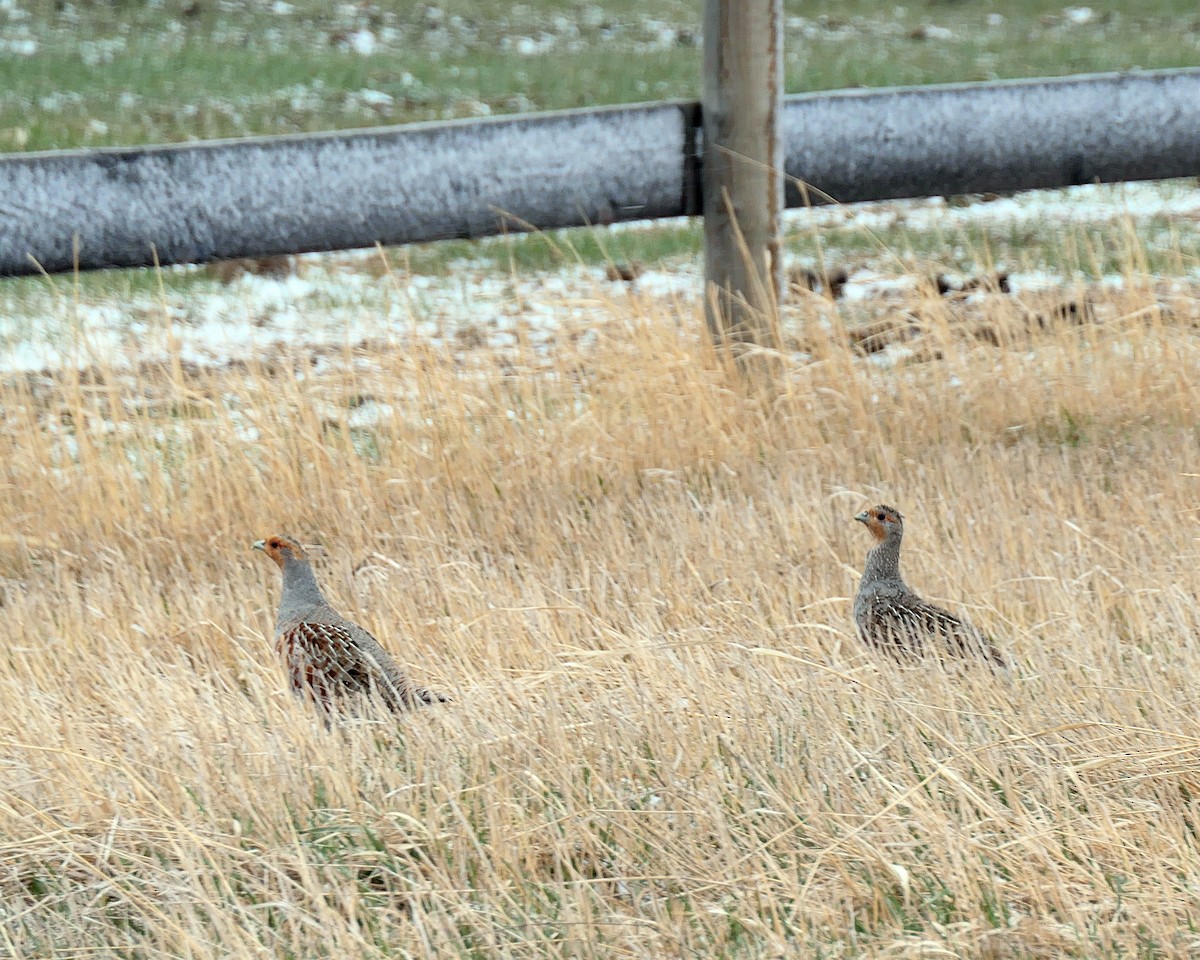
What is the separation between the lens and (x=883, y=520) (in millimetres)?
3574

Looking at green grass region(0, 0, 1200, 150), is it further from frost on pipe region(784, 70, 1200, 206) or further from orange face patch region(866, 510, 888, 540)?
orange face patch region(866, 510, 888, 540)

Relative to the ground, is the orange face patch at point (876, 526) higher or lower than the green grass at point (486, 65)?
Answer: lower

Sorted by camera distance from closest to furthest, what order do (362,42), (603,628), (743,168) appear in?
1. (603,628)
2. (743,168)
3. (362,42)

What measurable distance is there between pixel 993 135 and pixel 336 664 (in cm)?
299

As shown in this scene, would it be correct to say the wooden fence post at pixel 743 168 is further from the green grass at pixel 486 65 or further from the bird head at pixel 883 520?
the green grass at pixel 486 65

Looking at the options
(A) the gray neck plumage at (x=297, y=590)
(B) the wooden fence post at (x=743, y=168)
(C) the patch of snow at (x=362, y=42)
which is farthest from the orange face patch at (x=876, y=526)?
(C) the patch of snow at (x=362, y=42)

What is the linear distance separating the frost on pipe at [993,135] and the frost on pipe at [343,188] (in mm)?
444

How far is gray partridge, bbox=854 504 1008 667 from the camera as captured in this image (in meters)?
3.11

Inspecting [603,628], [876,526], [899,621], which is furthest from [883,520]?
[603,628]

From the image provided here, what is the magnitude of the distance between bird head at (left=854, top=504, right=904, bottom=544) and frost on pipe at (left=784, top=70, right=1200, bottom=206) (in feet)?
4.77

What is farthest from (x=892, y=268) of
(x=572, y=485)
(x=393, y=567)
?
(x=393, y=567)

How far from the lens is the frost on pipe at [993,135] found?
4.78 metres

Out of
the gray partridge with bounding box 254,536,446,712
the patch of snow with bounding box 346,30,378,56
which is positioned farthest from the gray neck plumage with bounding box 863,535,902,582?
the patch of snow with bounding box 346,30,378,56

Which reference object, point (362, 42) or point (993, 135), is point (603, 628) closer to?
point (993, 135)
